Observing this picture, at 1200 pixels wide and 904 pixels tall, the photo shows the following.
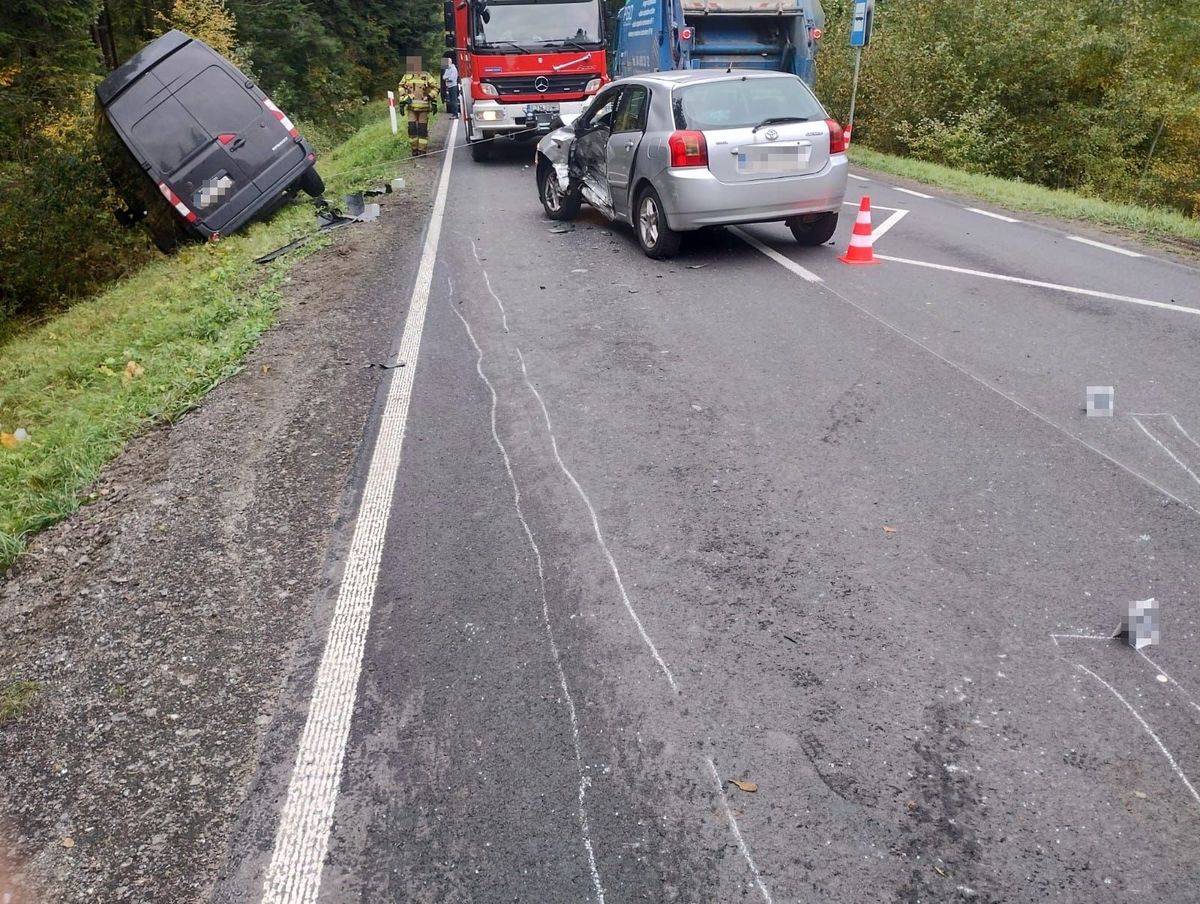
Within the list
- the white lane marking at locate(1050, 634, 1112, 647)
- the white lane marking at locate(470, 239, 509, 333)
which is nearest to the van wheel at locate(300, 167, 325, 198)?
A: the white lane marking at locate(470, 239, 509, 333)

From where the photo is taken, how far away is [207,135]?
11.0m

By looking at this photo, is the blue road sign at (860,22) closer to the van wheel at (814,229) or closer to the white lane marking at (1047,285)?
the van wheel at (814,229)

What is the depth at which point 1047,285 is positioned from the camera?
8156 millimetres

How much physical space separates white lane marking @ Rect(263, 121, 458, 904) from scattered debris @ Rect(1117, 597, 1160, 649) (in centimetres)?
278

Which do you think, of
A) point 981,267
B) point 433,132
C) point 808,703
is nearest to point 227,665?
point 808,703

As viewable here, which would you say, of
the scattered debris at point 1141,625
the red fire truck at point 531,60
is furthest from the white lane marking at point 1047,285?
the red fire truck at point 531,60

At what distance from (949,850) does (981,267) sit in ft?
24.4

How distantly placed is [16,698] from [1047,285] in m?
8.08

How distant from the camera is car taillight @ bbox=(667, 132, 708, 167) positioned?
8250 mm

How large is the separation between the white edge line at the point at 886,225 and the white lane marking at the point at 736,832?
27.1 ft

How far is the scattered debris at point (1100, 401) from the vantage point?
5324 millimetres

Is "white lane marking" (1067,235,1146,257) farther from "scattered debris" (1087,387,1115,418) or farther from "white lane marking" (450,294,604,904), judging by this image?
"white lane marking" (450,294,604,904)

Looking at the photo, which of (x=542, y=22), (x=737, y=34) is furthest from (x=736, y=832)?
(x=737, y=34)

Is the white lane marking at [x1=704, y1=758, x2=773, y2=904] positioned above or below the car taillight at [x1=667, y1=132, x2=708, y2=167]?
below
